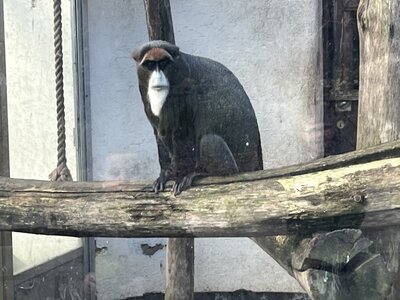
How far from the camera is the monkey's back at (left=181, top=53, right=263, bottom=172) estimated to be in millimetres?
1794

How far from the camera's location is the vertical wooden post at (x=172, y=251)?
1.98 m

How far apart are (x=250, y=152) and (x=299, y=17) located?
52 cm

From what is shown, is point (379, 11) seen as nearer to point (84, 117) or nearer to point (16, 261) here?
point (84, 117)

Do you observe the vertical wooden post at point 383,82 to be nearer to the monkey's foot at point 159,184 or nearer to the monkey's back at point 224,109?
the monkey's back at point 224,109

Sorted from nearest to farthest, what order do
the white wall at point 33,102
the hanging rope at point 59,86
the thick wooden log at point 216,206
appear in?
the thick wooden log at point 216,206
the hanging rope at point 59,86
the white wall at point 33,102

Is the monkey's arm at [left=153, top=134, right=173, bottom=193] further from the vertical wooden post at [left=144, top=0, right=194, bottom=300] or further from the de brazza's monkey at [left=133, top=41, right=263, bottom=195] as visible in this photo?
the vertical wooden post at [left=144, top=0, right=194, bottom=300]

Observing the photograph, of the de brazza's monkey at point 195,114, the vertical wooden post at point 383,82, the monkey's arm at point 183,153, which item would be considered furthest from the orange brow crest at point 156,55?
the vertical wooden post at point 383,82

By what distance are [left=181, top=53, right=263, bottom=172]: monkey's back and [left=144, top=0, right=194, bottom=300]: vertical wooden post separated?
0.19 metres

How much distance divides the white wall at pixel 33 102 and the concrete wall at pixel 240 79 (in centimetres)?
18

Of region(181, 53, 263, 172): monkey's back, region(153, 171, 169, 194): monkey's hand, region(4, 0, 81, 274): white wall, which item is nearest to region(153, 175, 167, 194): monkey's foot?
region(153, 171, 169, 194): monkey's hand

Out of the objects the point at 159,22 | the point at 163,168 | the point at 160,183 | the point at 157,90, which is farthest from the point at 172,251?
the point at 159,22

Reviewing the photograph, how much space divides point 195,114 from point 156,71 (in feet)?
0.57

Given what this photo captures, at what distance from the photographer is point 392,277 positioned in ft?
5.10

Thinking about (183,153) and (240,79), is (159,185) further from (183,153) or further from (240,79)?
(240,79)
